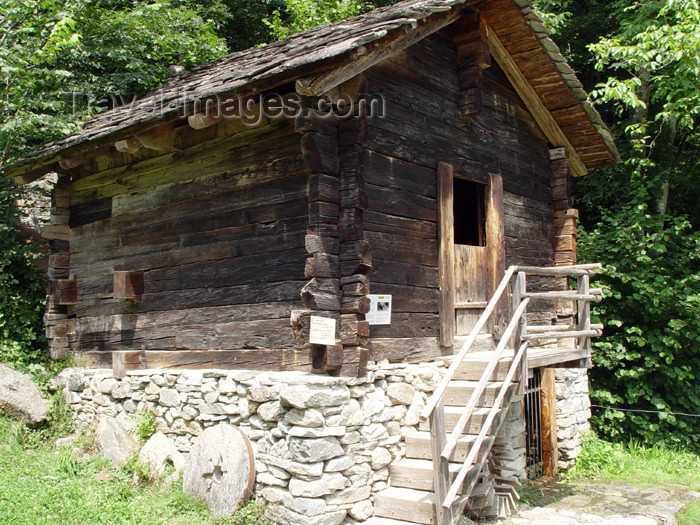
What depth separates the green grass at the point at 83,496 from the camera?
5.81 m

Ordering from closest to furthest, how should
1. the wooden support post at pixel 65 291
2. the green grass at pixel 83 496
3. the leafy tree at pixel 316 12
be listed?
the green grass at pixel 83 496 → the wooden support post at pixel 65 291 → the leafy tree at pixel 316 12

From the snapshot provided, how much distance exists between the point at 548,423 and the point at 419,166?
4.87 metres

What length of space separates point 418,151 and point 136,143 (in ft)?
9.99

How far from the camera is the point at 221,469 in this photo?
6.18m

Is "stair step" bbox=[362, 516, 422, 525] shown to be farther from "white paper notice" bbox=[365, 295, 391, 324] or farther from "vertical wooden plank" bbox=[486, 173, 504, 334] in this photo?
"vertical wooden plank" bbox=[486, 173, 504, 334]

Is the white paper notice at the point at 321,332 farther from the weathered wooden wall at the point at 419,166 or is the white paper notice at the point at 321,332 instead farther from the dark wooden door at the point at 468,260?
the dark wooden door at the point at 468,260

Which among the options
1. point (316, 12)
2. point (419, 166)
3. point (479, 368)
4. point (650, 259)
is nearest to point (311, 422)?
point (479, 368)

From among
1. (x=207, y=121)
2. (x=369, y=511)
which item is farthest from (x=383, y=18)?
(x=369, y=511)

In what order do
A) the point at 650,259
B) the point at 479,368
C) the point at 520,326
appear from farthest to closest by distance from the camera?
the point at 650,259 < the point at 479,368 < the point at 520,326

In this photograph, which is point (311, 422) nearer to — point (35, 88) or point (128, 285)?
point (128, 285)

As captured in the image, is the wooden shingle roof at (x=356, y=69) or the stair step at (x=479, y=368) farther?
the stair step at (x=479, y=368)

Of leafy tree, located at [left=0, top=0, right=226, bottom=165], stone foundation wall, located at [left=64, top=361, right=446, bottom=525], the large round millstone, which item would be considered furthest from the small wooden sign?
leafy tree, located at [left=0, top=0, right=226, bottom=165]

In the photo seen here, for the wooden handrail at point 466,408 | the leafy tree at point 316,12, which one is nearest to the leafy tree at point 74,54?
the leafy tree at point 316,12

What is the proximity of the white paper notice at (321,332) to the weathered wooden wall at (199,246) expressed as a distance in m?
0.50
